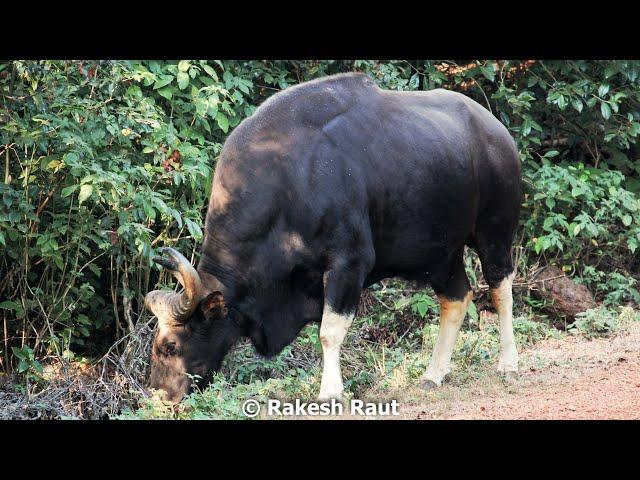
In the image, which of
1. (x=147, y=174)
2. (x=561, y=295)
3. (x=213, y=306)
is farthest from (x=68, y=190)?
(x=561, y=295)

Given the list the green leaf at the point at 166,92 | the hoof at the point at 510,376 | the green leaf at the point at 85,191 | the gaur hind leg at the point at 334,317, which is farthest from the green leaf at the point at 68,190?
the hoof at the point at 510,376

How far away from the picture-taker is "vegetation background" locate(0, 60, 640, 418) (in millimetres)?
8547

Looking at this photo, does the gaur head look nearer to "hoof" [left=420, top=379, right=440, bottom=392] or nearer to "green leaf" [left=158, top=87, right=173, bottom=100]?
"hoof" [left=420, top=379, right=440, bottom=392]

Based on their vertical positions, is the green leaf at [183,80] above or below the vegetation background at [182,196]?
above

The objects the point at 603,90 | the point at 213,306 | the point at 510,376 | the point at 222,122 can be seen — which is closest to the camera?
the point at 213,306

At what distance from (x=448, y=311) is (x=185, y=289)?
258 centimetres

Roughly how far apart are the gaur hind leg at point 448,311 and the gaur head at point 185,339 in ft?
6.27

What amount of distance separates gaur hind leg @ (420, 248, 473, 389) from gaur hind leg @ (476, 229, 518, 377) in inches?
8.4

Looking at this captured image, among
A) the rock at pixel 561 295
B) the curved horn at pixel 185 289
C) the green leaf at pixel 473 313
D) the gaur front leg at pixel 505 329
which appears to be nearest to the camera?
the curved horn at pixel 185 289

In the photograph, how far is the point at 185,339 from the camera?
764 cm

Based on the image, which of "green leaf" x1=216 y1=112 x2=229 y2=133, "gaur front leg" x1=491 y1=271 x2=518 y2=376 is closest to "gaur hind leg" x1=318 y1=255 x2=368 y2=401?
"gaur front leg" x1=491 y1=271 x2=518 y2=376

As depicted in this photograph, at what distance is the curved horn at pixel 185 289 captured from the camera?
7.33 m

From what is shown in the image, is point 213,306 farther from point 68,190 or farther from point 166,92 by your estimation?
point 166,92

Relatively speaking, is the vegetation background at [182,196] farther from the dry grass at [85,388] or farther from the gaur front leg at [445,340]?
the gaur front leg at [445,340]
